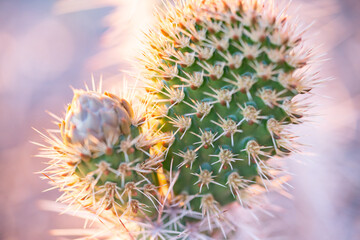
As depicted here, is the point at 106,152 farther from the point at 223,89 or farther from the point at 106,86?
the point at 106,86

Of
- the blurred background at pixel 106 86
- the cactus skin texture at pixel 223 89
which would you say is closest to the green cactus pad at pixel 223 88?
the cactus skin texture at pixel 223 89

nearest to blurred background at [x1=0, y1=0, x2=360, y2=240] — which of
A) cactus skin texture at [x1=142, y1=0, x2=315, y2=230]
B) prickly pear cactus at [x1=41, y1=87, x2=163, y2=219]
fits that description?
cactus skin texture at [x1=142, y1=0, x2=315, y2=230]

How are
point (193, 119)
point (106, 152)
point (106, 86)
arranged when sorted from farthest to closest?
point (106, 86) → point (193, 119) → point (106, 152)

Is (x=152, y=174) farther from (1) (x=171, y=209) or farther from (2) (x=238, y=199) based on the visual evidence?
(2) (x=238, y=199)

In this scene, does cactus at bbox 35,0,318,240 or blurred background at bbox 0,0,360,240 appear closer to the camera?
cactus at bbox 35,0,318,240

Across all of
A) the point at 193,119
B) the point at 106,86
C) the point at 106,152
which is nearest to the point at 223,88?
the point at 193,119

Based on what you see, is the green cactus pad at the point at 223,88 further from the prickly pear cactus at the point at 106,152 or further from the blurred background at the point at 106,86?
the blurred background at the point at 106,86

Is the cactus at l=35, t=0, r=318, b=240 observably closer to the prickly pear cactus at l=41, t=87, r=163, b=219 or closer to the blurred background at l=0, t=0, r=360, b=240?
the prickly pear cactus at l=41, t=87, r=163, b=219
